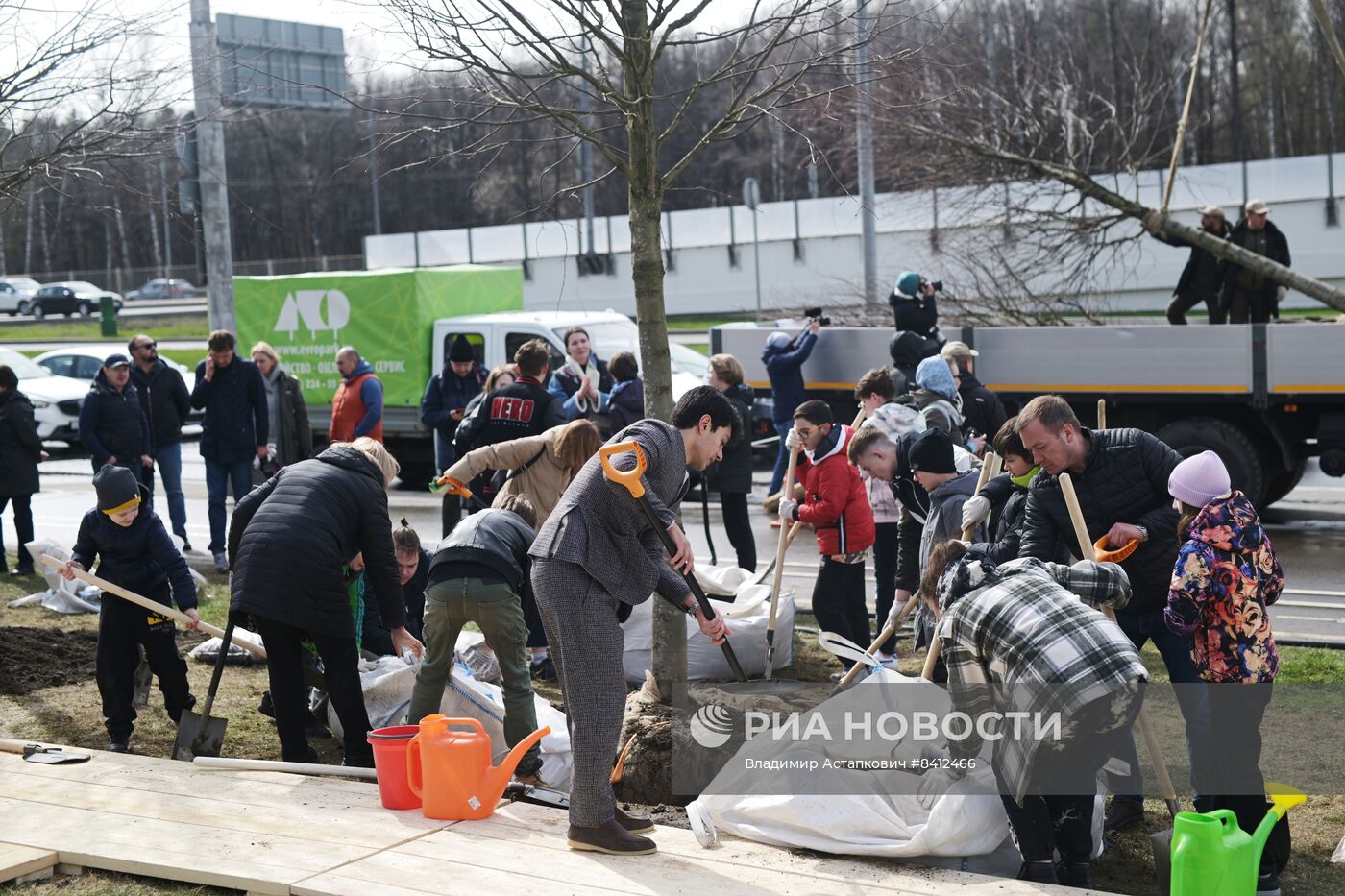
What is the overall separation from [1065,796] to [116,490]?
178 inches

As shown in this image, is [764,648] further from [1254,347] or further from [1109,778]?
[1254,347]

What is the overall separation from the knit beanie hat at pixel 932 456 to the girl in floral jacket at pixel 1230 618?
179cm

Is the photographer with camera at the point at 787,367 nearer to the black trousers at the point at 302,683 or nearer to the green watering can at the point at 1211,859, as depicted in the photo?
the black trousers at the point at 302,683

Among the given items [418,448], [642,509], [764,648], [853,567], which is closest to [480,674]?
[764,648]

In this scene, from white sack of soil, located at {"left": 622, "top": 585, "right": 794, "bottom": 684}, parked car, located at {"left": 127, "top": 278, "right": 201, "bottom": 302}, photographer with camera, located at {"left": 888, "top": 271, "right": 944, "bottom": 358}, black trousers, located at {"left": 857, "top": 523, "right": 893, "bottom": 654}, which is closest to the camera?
white sack of soil, located at {"left": 622, "top": 585, "right": 794, "bottom": 684}

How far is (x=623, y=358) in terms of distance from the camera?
Result: 33.4 ft

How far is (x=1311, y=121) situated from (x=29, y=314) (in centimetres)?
4683

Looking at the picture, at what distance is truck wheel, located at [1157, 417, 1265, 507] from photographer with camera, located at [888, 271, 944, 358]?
2147 mm

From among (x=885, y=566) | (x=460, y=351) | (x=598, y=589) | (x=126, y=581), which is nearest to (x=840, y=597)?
(x=885, y=566)

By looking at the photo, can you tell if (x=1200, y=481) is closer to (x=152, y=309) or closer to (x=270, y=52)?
(x=270, y=52)

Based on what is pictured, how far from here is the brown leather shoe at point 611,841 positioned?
16.0 feet

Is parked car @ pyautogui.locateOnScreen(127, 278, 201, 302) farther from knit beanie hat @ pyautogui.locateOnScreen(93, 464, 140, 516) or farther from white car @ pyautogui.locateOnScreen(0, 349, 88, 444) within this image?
knit beanie hat @ pyautogui.locateOnScreen(93, 464, 140, 516)

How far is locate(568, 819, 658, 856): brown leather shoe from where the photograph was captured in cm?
489

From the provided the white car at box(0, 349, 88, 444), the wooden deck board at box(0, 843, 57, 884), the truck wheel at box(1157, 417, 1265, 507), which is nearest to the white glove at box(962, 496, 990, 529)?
the wooden deck board at box(0, 843, 57, 884)
